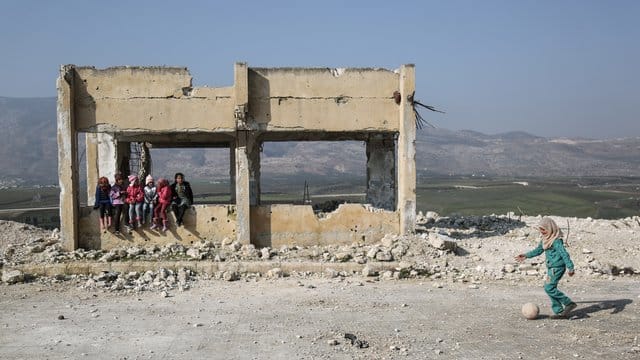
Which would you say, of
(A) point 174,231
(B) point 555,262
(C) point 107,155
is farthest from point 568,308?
(C) point 107,155

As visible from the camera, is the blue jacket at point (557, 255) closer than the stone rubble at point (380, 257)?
Yes

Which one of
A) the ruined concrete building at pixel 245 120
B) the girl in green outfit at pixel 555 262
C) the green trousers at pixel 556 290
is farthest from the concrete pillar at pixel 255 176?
the green trousers at pixel 556 290

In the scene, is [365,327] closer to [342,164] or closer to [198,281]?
[198,281]

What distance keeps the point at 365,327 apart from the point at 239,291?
286cm

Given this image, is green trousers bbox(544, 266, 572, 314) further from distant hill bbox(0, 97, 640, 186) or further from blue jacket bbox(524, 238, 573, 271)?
distant hill bbox(0, 97, 640, 186)

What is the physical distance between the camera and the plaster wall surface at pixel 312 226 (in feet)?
42.7

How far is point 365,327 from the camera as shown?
26.1 ft

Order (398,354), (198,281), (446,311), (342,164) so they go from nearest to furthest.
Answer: (398,354) → (446,311) → (198,281) → (342,164)

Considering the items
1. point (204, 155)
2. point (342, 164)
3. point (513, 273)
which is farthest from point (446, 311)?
point (204, 155)

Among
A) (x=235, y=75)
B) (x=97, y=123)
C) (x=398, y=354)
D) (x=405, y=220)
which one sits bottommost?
(x=398, y=354)

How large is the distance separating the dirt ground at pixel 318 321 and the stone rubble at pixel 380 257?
374mm

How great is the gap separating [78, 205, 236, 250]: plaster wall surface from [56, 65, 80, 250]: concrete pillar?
0.83ft

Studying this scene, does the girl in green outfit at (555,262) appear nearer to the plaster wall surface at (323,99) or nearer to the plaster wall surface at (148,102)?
the plaster wall surface at (323,99)

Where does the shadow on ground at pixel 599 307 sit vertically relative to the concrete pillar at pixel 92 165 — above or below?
below
